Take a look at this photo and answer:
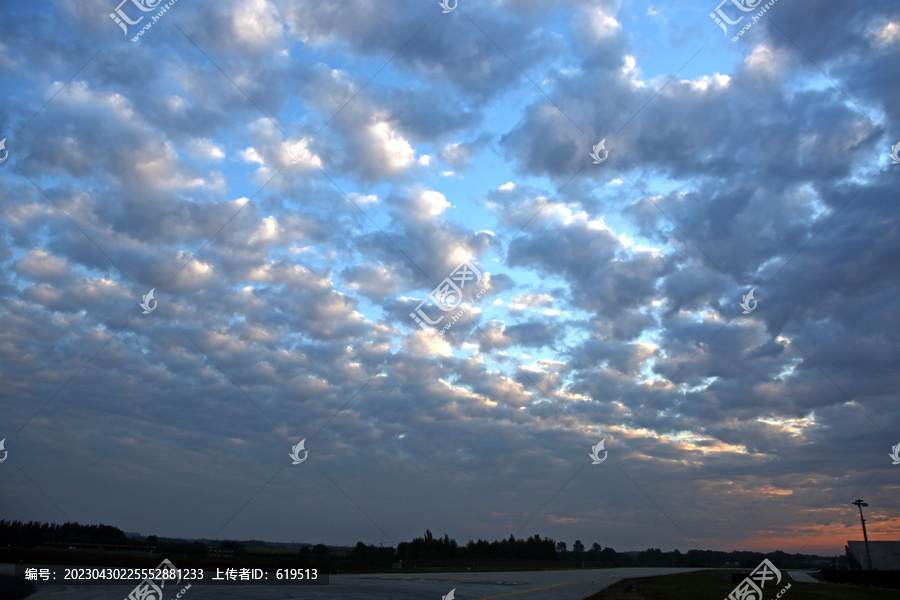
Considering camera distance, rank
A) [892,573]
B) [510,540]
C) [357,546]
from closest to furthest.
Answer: [892,573] → [357,546] → [510,540]

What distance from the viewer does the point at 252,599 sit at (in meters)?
26.5

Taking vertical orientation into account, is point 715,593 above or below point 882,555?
above

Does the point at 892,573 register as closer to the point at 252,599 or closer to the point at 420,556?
the point at 252,599

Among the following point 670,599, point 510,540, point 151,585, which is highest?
point 151,585

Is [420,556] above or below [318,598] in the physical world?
below

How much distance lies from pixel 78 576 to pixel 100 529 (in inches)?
3892

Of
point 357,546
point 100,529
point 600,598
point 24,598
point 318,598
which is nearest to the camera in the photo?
point 24,598

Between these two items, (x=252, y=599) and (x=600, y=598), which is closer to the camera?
(x=252, y=599)

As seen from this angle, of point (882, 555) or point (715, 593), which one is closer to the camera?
point (715, 593)

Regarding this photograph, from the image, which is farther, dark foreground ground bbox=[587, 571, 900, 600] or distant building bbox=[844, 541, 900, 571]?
distant building bbox=[844, 541, 900, 571]

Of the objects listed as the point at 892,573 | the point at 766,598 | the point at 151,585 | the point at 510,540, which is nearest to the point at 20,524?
the point at 151,585

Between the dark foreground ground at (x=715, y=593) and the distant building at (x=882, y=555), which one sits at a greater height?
the dark foreground ground at (x=715, y=593)

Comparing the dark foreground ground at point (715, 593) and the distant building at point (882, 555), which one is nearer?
the dark foreground ground at point (715, 593)

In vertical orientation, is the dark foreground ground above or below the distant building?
above
